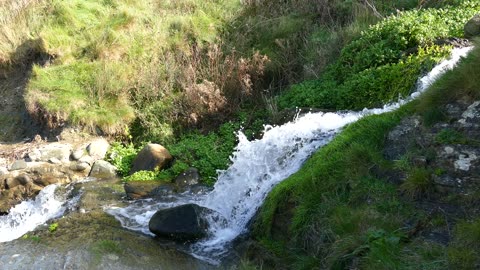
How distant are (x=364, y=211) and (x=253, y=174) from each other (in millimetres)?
2613

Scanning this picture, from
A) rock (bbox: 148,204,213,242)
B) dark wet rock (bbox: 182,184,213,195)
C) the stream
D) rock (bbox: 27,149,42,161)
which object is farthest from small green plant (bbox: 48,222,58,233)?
rock (bbox: 27,149,42,161)

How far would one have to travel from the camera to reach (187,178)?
8297mm

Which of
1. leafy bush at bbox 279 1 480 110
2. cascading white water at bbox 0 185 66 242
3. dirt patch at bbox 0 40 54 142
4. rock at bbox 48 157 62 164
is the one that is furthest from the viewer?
dirt patch at bbox 0 40 54 142

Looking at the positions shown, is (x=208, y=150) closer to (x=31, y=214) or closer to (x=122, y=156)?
(x=122, y=156)

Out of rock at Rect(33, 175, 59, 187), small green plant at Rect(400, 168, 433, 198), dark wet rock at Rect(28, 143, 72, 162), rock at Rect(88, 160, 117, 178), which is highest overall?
small green plant at Rect(400, 168, 433, 198)

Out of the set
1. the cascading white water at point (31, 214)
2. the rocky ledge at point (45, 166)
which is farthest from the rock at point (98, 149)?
the cascading white water at point (31, 214)

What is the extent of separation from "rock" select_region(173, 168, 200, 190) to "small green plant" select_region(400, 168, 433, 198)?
4.60 metres

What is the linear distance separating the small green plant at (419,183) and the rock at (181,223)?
275cm

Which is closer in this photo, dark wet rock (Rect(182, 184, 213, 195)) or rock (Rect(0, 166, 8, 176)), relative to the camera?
dark wet rock (Rect(182, 184, 213, 195))

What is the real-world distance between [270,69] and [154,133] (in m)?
2.73

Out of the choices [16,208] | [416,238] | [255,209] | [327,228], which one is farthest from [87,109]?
[416,238]

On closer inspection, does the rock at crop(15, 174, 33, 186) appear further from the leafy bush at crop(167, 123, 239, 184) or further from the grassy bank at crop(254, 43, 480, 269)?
the grassy bank at crop(254, 43, 480, 269)

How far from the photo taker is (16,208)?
26.7ft

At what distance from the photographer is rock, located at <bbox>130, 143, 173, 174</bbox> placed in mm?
8688
